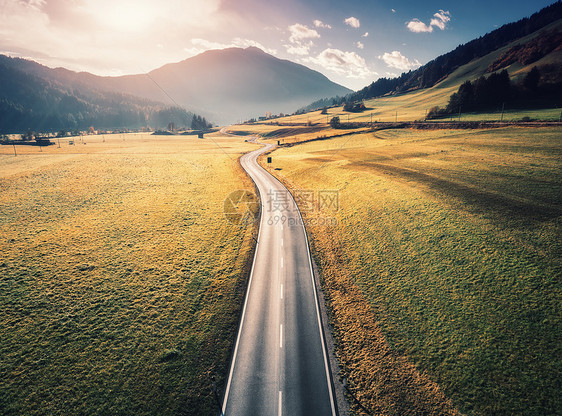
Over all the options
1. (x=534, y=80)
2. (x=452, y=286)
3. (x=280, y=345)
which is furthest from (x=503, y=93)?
(x=280, y=345)

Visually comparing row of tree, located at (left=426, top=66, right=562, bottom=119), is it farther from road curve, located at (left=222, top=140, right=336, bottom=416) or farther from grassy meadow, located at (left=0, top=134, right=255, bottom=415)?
grassy meadow, located at (left=0, top=134, right=255, bottom=415)

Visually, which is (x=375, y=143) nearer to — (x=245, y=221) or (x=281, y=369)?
(x=245, y=221)

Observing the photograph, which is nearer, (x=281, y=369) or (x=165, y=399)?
(x=165, y=399)

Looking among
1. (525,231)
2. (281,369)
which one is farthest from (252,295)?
(525,231)

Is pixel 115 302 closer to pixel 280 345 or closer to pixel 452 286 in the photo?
pixel 280 345

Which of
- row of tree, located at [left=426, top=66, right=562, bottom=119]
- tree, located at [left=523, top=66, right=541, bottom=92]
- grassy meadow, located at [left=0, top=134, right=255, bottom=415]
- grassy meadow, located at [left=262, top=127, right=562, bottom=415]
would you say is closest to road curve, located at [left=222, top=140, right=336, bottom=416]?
grassy meadow, located at [left=0, top=134, right=255, bottom=415]

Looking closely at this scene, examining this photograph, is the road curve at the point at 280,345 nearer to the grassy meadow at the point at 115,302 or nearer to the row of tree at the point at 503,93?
the grassy meadow at the point at 115,302

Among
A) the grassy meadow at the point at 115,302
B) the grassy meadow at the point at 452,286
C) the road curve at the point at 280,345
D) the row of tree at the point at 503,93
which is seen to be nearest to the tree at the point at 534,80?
the row of tree at the point at 503,93
